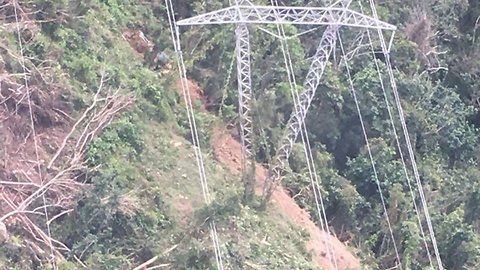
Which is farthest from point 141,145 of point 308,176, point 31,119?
point 308,176

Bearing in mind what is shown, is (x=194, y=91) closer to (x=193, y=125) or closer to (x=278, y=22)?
(x=193, y=125)

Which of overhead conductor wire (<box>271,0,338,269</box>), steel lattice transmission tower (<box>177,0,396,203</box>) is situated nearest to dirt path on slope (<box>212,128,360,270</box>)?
overhead conductor wire (<box>271,0,338,269</box>)

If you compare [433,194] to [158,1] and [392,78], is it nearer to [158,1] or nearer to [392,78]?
[392,78]

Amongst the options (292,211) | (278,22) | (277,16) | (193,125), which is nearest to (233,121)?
(193,125)

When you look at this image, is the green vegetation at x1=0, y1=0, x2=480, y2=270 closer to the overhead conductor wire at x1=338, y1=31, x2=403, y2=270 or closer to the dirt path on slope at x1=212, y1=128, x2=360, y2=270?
the overhead conductor wire at x1=338, y1=31, x2=403, y2=270

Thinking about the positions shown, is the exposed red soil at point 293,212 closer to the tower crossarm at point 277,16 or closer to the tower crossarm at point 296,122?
the tower crossarm at point 296,122

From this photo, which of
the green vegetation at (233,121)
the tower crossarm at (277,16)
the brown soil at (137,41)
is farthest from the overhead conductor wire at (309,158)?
the brown soil at (137,41)
